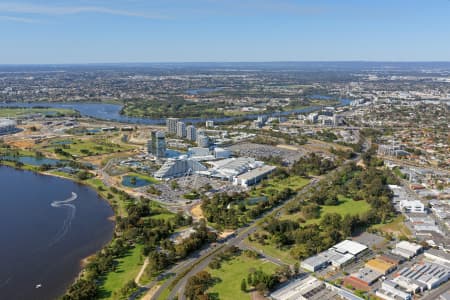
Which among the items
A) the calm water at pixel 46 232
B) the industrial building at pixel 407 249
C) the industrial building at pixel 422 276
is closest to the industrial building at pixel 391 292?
the industrial building at pixel 422 276

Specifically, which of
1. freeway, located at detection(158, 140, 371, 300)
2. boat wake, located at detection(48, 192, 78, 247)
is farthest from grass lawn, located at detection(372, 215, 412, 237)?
boat wake, located at detection(48, 192, 78, 247)

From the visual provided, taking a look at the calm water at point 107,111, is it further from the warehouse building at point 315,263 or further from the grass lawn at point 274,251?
the warehouse building at point 315,263

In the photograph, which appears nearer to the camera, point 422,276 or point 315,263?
point 422,276

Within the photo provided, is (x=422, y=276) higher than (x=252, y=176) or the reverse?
the reverse

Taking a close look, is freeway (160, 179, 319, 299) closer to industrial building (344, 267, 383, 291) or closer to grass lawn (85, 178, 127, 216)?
industrial building (344, 267, 383, 291)

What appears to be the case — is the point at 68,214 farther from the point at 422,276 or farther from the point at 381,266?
the point at 422,276

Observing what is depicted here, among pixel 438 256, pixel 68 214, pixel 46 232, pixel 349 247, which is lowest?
pixel 46 232

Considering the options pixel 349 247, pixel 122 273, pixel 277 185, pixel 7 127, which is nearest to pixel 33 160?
pixel 7 127
